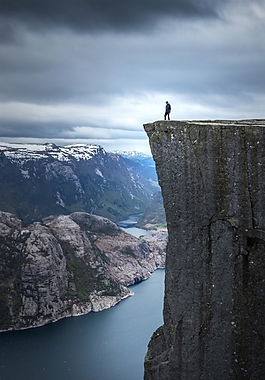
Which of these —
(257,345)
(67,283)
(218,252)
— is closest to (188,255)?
(218,252)

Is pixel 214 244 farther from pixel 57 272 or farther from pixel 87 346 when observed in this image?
pixel 57 272

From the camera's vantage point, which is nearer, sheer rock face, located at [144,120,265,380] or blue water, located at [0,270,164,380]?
sheer rock face, located at [144,120,265,380]

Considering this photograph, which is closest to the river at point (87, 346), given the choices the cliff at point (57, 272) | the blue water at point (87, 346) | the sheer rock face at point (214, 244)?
the blue water at point (87, 346)

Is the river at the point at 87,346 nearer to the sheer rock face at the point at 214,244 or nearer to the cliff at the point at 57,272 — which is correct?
the cliff at the point at 57,272

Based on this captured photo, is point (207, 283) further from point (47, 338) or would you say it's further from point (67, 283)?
point (67, 283)

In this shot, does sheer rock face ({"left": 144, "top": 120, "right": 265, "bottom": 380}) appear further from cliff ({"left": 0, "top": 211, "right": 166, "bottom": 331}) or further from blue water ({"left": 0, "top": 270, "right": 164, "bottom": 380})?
cliff ({"left": 0, "top": 211, "right": 166, "bottom": 331})

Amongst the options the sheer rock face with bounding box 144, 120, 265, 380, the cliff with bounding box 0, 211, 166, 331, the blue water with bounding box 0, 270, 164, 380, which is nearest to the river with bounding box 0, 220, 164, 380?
the blue water with bounding box 0, 270, 164, 380

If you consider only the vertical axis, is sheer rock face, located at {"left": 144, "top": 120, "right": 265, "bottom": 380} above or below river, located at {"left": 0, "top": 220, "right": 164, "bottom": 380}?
above

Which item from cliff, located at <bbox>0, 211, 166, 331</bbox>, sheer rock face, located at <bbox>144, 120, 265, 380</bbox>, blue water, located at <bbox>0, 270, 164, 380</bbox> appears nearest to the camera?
sheer rock face, located at <bbox>144, 120, 265, 380</bbox>
